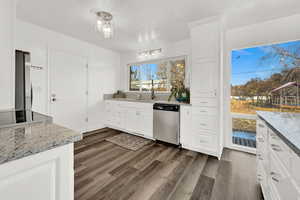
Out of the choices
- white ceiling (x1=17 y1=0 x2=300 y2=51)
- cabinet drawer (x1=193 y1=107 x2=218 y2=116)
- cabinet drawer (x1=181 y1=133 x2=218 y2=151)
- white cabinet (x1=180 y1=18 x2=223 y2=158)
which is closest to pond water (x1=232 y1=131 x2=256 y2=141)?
white cabinet (x1=180 y1=18 x2=223 y2=158)

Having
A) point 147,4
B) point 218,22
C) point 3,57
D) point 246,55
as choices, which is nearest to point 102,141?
point 3,57

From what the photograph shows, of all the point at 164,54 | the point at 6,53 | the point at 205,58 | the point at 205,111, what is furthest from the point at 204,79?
the point at 6,53

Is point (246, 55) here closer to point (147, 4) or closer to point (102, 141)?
point (147, 4)

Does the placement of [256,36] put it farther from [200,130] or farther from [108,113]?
[108,113]

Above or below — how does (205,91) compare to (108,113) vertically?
above

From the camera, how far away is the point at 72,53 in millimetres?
3156

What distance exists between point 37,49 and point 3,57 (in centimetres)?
195

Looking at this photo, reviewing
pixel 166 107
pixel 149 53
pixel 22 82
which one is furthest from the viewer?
pixel 149 53

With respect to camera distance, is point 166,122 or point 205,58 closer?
point 205,58

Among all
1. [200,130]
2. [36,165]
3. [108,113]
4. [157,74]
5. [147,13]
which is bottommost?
[200,130]

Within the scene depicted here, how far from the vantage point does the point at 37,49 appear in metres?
2.60

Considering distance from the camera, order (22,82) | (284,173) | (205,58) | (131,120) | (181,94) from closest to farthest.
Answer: (284,173)
(22,82)
(205,58)
(181,94)
(131,120)

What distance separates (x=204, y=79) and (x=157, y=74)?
5.37ft

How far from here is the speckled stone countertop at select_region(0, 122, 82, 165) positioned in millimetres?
501
